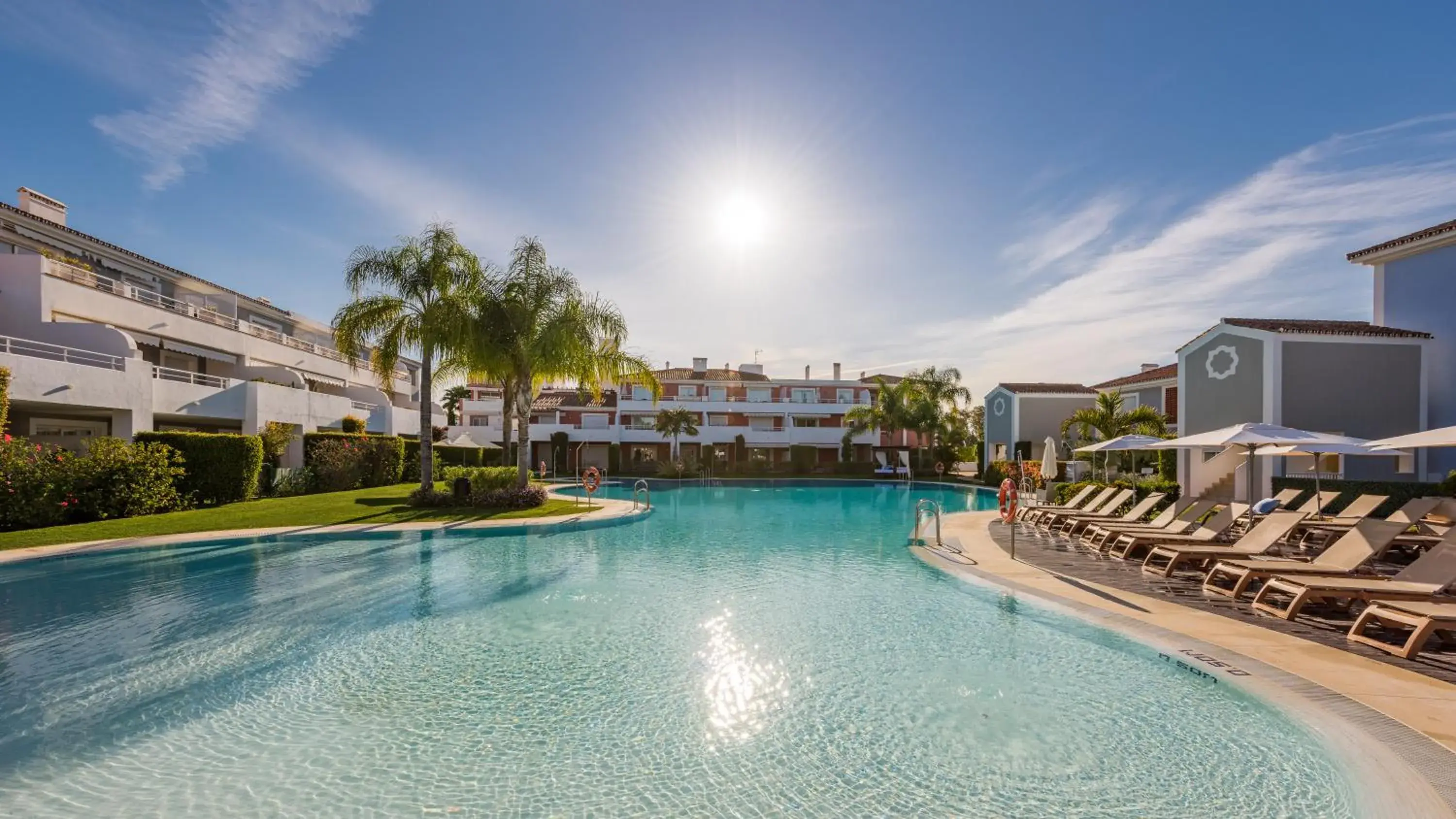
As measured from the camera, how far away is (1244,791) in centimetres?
430

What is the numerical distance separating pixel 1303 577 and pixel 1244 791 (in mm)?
5442

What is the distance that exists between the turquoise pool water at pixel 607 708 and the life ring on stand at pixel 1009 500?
2.18m

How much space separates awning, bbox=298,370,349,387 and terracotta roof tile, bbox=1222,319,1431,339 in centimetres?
4063

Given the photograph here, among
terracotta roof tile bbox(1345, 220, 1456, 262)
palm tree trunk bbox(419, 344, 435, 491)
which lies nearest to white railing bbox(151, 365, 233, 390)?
palm tree trunk bbox(419, 344, 435, 491)

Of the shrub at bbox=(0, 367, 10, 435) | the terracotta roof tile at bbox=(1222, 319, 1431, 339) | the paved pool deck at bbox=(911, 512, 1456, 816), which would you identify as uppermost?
the terracotta roof tile at bbox=(1222, 319, 1431, 339)

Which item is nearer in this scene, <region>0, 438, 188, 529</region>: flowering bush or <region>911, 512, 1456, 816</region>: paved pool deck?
<region>911, 512, 1456, 816</region>: paved pool deck

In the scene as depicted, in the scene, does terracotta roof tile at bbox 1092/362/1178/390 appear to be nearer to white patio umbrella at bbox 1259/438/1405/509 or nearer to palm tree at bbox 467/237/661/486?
white patio umbrella at bbox 1259/438/1405/509

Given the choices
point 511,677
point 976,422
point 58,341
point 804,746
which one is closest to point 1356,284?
point 804,746

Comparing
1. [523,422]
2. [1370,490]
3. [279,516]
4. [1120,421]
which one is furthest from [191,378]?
[1370,490]

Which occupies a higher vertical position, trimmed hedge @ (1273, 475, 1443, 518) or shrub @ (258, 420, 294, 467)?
shrub @ (258, 420, 294, 467)

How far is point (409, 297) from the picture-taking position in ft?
64.3

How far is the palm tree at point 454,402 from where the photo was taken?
66.8m

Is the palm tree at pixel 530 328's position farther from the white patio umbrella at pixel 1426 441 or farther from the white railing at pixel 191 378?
the white patio umbrella at pixel 1426 441

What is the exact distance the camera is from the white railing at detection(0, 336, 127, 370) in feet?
61.8
